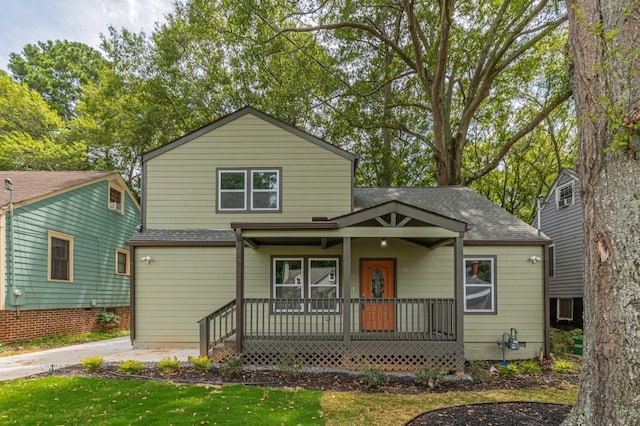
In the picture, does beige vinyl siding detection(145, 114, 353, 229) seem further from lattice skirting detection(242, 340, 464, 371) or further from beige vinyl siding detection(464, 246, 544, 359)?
beige vinyl siding detection(464, 246, 544, 359)

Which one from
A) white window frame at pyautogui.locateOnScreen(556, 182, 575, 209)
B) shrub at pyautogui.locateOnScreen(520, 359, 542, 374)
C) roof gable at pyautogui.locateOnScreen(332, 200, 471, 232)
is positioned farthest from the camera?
white window frame at pyautogui.locateOnScreen(556, 182, 575, 209)

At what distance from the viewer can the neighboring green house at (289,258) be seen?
945 centimetres

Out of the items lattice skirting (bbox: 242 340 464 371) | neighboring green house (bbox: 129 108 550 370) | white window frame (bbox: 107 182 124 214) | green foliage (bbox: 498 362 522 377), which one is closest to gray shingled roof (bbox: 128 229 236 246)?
neighboring green house (bbox: 129 108 550 370)

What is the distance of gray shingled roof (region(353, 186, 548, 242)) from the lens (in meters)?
9.78

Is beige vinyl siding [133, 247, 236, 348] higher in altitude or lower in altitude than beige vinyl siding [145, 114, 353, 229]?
lower

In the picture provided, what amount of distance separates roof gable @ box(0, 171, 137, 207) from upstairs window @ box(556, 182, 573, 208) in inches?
679

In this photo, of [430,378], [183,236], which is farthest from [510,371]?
[183,236]

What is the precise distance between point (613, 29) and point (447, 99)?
553 inches

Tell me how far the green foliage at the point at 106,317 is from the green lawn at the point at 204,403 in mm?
7697

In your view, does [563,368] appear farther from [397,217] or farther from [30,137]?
[30,137]

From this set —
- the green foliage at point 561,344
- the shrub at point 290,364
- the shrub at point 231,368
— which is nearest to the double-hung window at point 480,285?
the green foliage at point 561,344

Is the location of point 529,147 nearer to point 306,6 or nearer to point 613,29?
point 306,6

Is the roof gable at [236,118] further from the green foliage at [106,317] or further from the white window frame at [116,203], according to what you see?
the green foliage at [106,317]

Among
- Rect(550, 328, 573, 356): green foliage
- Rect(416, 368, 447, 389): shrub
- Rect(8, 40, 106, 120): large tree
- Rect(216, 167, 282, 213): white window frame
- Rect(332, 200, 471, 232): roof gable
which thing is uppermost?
Rect(8, 40, 106, 120): large tree
